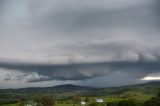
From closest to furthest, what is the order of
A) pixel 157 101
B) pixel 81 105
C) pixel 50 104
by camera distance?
pixel 157 101, pixel 50 104, pixel 81 105

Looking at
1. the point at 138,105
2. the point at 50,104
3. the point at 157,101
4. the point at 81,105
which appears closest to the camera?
the point at 157,101

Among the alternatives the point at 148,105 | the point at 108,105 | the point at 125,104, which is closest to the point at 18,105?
the point at 108,105

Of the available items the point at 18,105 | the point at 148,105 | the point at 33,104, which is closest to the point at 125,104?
the point at 148,105

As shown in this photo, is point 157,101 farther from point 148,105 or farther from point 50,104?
point 50,104

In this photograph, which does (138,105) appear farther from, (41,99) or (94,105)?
(41,99)

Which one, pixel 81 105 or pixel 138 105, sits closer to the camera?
pixel 138 105

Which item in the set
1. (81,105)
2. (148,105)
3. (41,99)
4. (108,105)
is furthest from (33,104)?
(148,105)

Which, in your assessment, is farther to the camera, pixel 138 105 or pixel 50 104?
pixel 50 104

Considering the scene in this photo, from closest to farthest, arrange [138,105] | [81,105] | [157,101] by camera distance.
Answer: [157,101] → [138,105] → [81,105]
